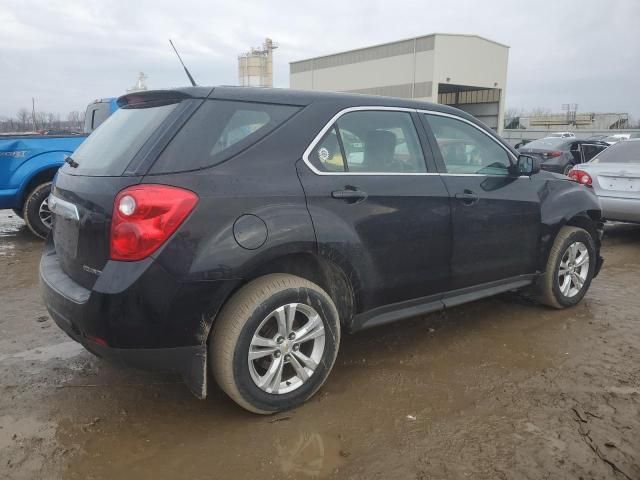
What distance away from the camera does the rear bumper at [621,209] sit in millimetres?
6922

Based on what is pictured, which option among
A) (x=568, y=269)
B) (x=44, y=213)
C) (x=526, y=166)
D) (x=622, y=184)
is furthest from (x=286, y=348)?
(x=622, y=184)

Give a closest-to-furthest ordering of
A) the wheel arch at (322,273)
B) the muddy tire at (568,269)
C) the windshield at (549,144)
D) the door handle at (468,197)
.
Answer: the wheel arch at (322,273)
the door handle at (468,197)
the muddy tire at (568,269)
the windshield at (549,144)

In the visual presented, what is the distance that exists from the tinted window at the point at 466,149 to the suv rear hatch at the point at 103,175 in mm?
1684

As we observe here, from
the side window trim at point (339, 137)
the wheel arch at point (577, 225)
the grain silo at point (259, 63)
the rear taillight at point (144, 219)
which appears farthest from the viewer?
the grain silo at point (259, 63)

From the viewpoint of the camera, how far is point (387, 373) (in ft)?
11.2

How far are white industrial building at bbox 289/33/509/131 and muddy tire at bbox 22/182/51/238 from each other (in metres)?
38.5

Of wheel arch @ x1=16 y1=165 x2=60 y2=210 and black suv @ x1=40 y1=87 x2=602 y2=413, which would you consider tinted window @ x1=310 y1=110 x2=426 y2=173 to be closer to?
black suv @ x1=40 y1=87 x2=602 y2=413

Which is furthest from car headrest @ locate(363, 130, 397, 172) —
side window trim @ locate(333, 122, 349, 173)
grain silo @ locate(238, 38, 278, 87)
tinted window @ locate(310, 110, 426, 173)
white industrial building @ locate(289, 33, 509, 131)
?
grain silo @ locate(238, 38, 278, 87)

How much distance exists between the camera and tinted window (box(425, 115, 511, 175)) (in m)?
3.66

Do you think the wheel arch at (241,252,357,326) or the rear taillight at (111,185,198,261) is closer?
the rear taillight at (111,185,198,261)

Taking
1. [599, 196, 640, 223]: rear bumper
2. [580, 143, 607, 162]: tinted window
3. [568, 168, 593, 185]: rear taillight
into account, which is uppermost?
[580, 143, 607, 162]: tinted window

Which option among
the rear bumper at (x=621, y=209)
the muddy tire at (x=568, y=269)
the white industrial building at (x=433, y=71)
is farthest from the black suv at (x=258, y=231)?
the white industrial building at (x=433, y=71)

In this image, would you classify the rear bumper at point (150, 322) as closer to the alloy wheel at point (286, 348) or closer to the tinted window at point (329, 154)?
the alloy wheel at point (286, 348)

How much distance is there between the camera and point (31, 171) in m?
6.95
